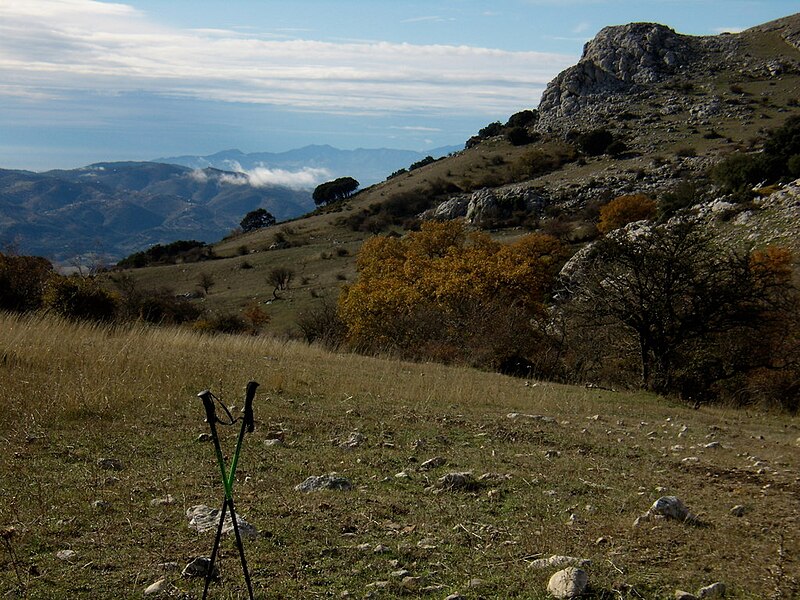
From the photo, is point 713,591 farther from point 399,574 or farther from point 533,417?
point 533,417

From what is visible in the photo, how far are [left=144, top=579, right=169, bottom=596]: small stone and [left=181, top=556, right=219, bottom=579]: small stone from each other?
0.50ft

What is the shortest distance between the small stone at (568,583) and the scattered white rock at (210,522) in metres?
1.84

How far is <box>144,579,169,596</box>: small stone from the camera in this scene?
3480 millimetres

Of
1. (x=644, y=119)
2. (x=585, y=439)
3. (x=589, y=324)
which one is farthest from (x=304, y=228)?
(x=585, y=439)

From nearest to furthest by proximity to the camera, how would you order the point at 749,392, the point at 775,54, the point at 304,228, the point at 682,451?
the point at 682,451, the point at 749,392, the point at 304,228, the point at 775,54

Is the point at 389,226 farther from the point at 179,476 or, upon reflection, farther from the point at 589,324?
the point at 179,476

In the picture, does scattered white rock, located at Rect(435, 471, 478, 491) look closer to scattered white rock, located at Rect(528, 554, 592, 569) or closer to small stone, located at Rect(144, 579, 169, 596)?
scattered white rock, located at Rect(528, 554, 592, 569)

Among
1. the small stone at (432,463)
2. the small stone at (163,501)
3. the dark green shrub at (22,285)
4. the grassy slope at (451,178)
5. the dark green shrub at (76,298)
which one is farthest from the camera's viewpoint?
the grassy slope at (451,178)

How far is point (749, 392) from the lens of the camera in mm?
17906

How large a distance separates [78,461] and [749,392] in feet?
56.2

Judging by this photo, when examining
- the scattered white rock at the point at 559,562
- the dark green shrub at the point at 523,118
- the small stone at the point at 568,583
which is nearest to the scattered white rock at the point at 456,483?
the scattered white rock at the point at 559,562

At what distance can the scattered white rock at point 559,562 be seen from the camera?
391cm

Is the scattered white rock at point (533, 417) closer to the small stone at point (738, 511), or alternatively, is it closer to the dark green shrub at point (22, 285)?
the small stone at point (738, 511)

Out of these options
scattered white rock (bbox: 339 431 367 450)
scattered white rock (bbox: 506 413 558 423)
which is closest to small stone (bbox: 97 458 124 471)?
scattered white rock (bbox: 339 431 367 450)
